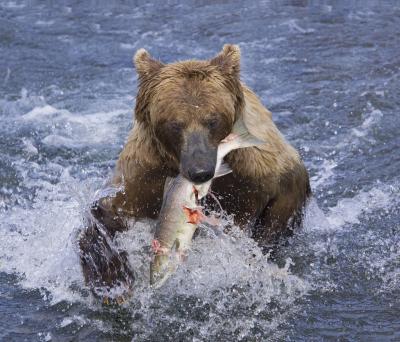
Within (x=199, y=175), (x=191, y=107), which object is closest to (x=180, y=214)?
(x=199, y=175)

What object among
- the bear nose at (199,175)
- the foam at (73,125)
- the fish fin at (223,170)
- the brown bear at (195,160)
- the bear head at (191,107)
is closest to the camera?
the bear nose at (199,175)

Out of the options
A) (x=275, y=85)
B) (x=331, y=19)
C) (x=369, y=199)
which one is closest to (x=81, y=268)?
(x=369, y=199)

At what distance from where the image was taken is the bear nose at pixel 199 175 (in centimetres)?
504

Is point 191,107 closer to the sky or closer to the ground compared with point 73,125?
closer to the sky

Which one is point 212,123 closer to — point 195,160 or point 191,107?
point 191,107

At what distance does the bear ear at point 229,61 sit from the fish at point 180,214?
1.20 feet

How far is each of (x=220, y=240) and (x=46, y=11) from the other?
885 centimetres

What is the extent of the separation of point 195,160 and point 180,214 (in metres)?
0.38

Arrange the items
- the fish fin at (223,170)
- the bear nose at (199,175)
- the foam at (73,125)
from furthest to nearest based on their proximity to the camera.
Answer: the foam at (73,125)
the fish fin at (223,170)
the bear nose at (199,175)

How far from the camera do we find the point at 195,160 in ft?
16.8

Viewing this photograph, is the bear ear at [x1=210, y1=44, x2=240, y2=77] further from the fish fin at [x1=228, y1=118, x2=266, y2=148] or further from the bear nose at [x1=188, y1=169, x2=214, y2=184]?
the bear nose at [x1=188, y1=169, x2=214, y2=184]

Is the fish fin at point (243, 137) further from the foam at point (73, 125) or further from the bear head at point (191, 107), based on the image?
the foam at point (73, 125)

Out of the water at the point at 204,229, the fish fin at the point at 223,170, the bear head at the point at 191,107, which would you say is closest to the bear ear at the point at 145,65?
the bear head at the point at 191,107

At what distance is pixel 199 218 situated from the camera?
532 centimetres
